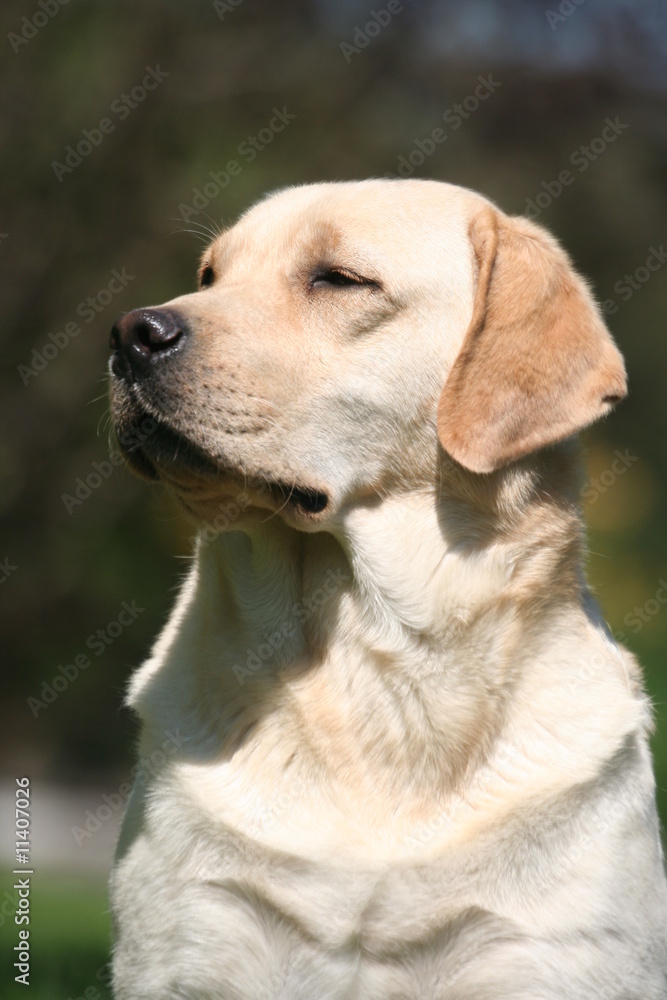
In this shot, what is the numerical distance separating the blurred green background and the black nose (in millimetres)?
5448

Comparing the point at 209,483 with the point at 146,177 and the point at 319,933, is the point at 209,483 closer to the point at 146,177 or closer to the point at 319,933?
the point at 319,933

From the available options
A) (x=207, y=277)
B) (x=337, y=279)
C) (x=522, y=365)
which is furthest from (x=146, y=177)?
(x=522, y=365)

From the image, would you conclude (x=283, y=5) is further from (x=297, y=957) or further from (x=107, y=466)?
(x=297, y=957)

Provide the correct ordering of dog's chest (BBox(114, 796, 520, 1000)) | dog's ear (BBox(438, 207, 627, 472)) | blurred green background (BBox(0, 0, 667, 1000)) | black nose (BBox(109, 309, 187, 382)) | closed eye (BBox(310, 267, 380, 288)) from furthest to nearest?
blurred green background (BBox(0, 0, 667, 1000)) → closed eye (BBox(310, 267, 380, 288)) → dog's ear (BBox(438, 207, 627, 472)) → black nose (BBox(109, 309, 187, 382)) → dog's chest (BBox(114, 796, 520, 1000))

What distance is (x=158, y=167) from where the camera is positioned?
9781mm

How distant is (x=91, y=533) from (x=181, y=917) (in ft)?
25.8

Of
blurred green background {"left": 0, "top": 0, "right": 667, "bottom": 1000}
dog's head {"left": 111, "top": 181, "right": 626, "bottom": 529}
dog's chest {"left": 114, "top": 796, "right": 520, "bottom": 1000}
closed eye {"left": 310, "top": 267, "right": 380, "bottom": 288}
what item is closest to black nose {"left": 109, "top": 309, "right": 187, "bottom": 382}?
dog's head {"left": 111, "top": 181, "right": 626, "bottom": 529}

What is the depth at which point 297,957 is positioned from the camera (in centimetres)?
310

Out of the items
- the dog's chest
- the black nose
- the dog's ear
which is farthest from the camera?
the dog's ear

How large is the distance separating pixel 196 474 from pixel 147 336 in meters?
0.40

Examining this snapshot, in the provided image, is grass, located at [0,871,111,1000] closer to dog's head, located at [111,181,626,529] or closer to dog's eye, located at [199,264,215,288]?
dog's head, located at [111,181,626,529]

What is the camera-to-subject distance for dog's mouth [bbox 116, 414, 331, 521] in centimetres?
327

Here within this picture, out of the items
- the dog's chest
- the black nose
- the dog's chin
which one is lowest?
the dog's chest

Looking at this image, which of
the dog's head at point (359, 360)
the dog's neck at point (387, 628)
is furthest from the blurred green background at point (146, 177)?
the dog's head at point (359, 360)
